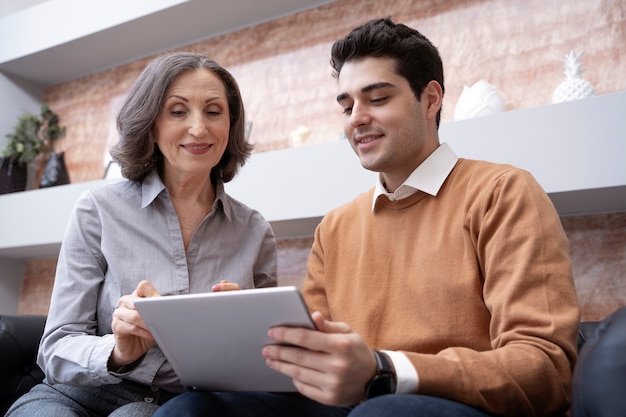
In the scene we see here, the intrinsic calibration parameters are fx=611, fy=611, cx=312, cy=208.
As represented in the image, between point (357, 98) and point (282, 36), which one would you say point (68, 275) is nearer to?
point (357, 98)

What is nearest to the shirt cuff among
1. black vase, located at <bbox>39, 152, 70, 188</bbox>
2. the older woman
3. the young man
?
the young man

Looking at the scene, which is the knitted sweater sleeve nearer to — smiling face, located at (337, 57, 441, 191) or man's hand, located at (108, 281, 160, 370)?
smiling face, located at (337, 57, 441, 191)

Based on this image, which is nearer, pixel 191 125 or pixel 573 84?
pixel 191 125

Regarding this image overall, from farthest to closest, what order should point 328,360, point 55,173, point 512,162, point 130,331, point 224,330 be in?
point 55,173
point 512,162
point 130,331
point 224,330
point 328,360

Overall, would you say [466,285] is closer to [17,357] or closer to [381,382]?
[381,382]

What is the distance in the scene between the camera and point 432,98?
1471 millimetres

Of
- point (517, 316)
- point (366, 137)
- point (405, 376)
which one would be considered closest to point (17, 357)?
point (366, 137)

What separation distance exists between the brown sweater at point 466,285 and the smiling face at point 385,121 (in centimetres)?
10

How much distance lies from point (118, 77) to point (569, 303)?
3035 millimetres

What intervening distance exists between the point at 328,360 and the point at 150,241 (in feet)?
2.44

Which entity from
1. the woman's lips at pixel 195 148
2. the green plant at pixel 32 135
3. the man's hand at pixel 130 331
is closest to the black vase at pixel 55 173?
the green plant at pixel 32 135

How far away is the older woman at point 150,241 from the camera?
1.30 metres

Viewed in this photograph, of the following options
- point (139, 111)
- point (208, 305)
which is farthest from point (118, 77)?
point (208, 305)

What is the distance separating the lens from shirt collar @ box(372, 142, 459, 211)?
131 cm
